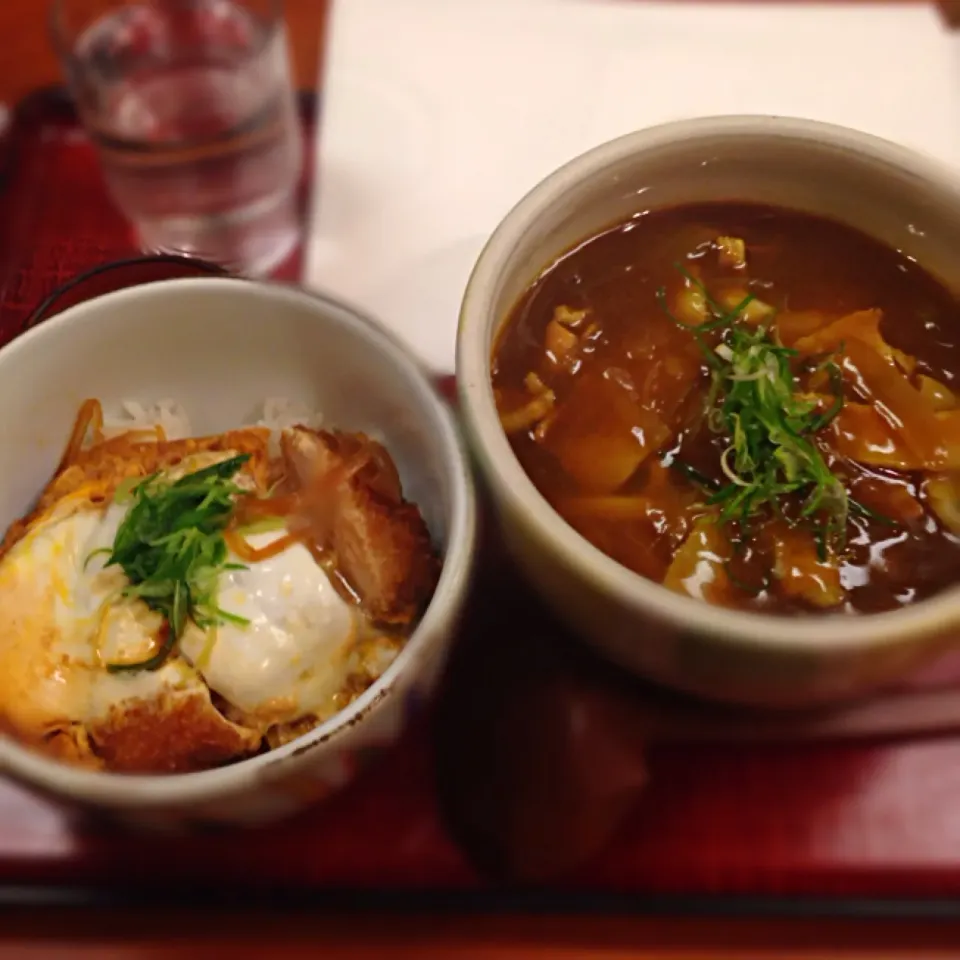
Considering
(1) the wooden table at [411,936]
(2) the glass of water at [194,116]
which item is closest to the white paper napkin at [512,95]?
(2) the glass of water at [194,116]

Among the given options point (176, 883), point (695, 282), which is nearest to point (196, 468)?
point (176, 883)

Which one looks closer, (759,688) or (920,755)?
(759,688)

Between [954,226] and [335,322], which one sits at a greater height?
[954,226]

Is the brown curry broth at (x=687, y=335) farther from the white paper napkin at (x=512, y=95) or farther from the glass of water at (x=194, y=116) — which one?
the glass of water at (x=194, y=116)

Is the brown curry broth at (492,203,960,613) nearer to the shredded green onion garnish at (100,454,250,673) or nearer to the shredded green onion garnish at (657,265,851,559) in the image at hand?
the shredded green onion garnish at (657,265,851,559)

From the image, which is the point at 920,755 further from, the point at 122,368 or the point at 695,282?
the point at 122,368

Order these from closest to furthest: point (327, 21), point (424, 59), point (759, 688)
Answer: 1. point (759, 688)
2. point (424, 59)
3. point (327, 21)
